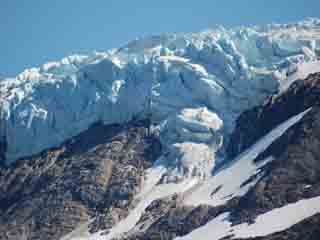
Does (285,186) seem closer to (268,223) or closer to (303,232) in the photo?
(268,223)

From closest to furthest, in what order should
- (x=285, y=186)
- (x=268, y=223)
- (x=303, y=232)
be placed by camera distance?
(x=303, y=232)
(x=268, y=223)
(x=285, y=186)

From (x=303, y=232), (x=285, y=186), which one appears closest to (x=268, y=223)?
(x=303, y=232)

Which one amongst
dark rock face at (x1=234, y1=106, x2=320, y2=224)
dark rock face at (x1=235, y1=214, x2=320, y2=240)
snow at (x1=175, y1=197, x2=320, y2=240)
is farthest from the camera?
dark rock face at (x1=234, y1=106, x2=320, y2=224)

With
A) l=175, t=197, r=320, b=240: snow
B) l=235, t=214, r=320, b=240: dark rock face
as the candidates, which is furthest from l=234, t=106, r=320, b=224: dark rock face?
l=235, t=214, r=320, b=240: dark rock face

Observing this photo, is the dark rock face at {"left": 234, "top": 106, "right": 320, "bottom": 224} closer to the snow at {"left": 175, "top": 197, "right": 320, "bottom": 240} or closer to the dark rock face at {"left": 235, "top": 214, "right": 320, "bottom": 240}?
the snow at {"left": 175, "top": 197, "right": 320, "bottom": 240}

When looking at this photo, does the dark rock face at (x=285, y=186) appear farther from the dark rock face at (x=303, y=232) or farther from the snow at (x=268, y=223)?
the dark rock face at (x=303, y=232)

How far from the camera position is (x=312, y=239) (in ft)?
525

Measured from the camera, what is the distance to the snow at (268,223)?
174 m

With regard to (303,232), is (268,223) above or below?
below

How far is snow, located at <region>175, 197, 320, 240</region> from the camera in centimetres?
17412

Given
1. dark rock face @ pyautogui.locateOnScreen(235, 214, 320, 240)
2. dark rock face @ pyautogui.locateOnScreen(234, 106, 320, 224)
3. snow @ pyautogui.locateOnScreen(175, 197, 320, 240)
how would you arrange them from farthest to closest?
dark rock face @ pyautogui.locateOnScreen(234, 106, 320, 224) → snow @ pyautogui.locateOnScreen(175, 197, 320, 240) → dark rock face @ pyautogui.locateOnScreen(235, 214, 320, 240)

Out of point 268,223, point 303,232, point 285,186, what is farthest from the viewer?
point 285,186

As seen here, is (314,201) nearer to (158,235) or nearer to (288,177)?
(288,177)

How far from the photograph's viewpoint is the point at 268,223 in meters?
179
